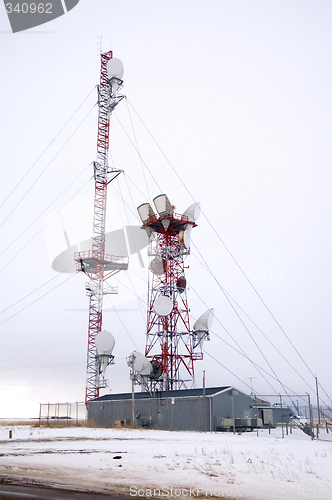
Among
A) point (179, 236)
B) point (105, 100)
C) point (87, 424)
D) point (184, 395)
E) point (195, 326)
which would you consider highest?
point (105, 100)

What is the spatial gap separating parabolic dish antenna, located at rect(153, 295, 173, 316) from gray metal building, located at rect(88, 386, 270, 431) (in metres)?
8.80

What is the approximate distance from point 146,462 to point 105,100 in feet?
184

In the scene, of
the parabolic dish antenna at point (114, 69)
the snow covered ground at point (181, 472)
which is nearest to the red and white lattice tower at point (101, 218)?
the parabolic dish antenna at point (114, 69)

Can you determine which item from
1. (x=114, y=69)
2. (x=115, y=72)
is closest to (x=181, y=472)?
(x=115, y=72)

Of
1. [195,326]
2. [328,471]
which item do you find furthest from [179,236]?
[328,471]

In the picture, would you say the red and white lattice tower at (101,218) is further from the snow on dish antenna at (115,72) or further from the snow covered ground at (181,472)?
the snow covered ground at (181,472)

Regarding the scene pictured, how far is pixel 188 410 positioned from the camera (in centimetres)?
4362

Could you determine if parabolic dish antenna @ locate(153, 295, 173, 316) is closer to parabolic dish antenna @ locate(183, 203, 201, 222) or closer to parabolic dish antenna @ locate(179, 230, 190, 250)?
parabolic dish antenna @ locate(179, 230, 190, 250)

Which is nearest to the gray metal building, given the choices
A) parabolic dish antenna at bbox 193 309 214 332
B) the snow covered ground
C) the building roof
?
the building roof

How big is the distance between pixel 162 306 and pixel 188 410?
12.7m

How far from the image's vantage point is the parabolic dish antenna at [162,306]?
171 ft

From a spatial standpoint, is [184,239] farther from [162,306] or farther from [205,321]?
[205,321]

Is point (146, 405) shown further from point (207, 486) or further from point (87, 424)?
point (207, 486)

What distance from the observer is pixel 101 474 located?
42.9 ft
